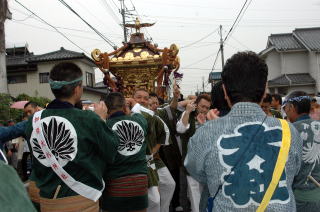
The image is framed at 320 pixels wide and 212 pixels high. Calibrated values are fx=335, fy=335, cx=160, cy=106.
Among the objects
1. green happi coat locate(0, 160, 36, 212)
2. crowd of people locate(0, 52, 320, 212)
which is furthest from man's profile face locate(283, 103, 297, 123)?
green happi coat locate(0, 160, 36, 212)

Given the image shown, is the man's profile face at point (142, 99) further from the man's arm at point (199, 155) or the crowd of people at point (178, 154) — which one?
the man's arm at point (199, 155)

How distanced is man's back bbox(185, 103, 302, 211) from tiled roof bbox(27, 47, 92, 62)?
20083mm

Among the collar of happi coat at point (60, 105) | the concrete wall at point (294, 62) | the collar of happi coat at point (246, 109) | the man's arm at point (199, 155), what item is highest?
the concrete wall at point (294, 62)

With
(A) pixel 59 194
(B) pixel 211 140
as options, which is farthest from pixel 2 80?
(B) pixel 211 140

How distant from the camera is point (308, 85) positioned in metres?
20.4

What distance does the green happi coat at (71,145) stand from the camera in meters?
2.43

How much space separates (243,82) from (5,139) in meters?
2.02

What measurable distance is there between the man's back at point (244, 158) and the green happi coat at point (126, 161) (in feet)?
5.74

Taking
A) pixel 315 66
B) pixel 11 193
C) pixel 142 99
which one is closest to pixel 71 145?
pixel 11 193

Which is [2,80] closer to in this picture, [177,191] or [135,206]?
[177,191]

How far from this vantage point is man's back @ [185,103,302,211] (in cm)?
153

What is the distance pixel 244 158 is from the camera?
1.55 metres

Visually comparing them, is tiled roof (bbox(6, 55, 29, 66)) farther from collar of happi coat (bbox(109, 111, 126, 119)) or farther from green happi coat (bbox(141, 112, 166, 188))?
collar of happi coat (bbox(109, 111, 126, 119))

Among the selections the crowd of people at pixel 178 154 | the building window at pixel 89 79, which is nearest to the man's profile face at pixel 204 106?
the crowd of people at pixel 178 154
